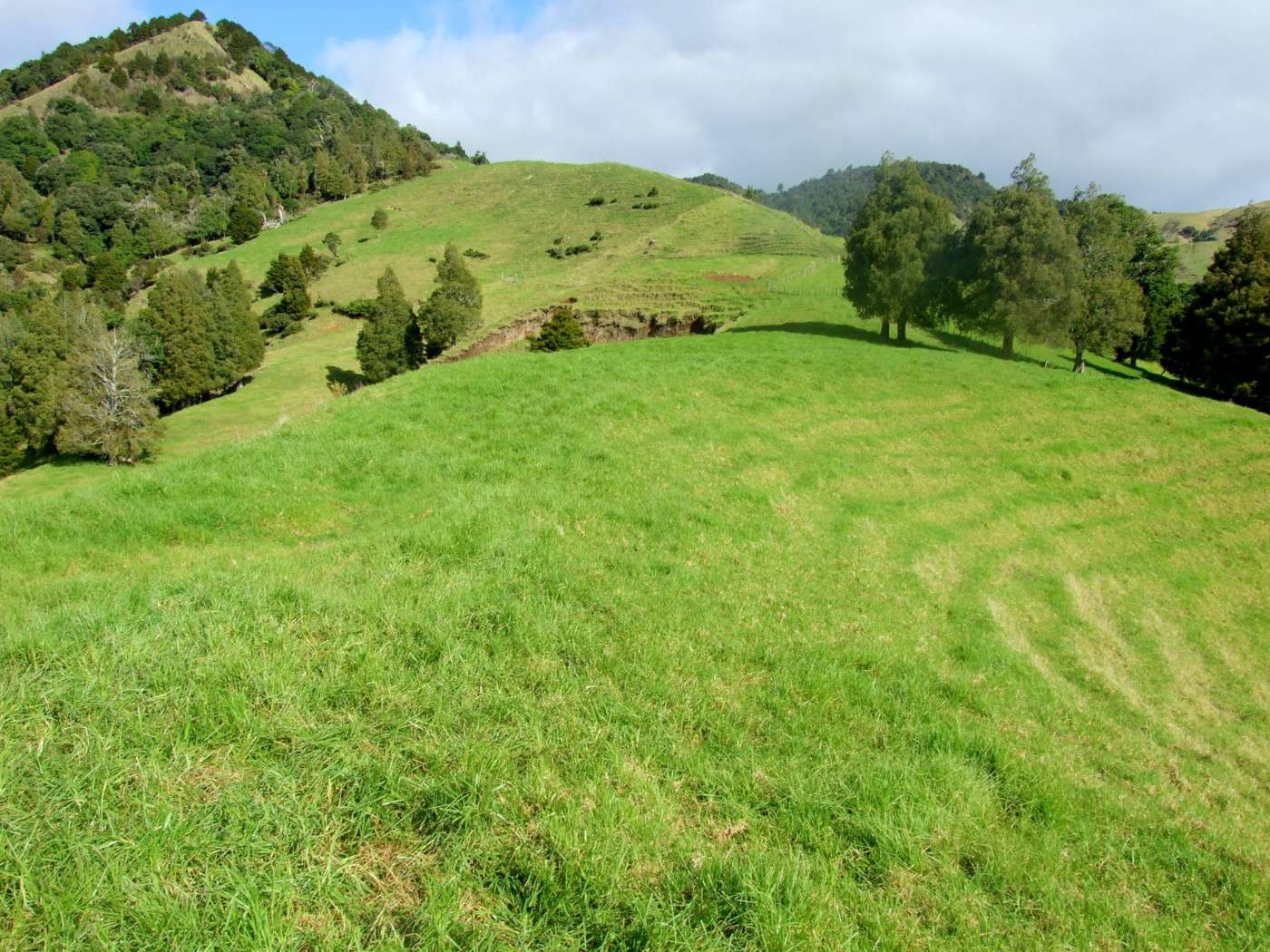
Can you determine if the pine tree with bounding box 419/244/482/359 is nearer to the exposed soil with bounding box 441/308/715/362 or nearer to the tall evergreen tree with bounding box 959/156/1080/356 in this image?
the exposed soil with bounding box 441/308/715/362

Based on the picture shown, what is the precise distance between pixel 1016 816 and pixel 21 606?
9.04 metres

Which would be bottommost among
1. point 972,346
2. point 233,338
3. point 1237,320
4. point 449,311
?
point 233,338

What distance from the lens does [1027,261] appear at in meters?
30.8

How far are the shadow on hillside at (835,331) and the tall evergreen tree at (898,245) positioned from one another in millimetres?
1092

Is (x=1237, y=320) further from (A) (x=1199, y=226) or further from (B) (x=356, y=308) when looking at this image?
(A) (x=1199, y=226)

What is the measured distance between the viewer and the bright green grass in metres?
3.29

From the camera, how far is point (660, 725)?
506cm

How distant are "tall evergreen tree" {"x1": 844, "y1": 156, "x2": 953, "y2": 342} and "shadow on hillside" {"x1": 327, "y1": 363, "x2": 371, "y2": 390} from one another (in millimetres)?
39456

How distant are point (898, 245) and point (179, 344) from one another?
57.3 metres

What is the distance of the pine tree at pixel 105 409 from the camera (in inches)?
1479

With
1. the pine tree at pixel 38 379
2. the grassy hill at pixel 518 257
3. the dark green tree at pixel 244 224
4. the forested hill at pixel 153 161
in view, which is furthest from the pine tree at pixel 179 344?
the dark green tree at pixel 244 224

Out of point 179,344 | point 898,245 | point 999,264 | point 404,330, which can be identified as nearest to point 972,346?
point 999,264

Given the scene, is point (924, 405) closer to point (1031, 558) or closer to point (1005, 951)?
point (1031, 558)

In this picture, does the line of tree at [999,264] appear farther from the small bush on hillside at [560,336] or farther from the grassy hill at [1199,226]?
Answer: the grassy hill at [1199,226]
